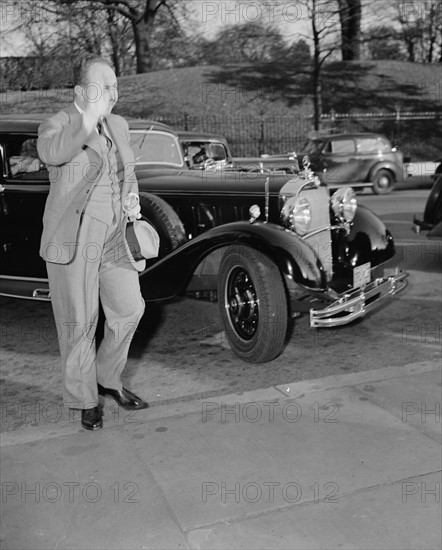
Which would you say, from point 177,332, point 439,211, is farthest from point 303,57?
point 177,332

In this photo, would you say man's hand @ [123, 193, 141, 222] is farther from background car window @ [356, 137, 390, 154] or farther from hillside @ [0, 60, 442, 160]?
hillside @ [0, 60, 442, 160]

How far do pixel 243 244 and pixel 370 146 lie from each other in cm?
1317

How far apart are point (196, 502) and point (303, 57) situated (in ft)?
98.5

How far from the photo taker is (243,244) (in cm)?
476

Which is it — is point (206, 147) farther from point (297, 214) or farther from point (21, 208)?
point (297, 214)

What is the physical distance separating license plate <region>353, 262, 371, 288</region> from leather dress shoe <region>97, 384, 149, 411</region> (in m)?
1.87

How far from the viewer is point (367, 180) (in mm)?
17031

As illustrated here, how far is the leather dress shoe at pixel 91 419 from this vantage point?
3725 millimetres

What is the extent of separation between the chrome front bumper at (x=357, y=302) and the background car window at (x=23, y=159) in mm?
2653

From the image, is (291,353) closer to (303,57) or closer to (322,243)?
(322,243)

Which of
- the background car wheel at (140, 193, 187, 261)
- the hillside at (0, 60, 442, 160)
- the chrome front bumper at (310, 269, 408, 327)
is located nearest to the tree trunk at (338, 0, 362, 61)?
the hillside at (0, 60, 442, 160)

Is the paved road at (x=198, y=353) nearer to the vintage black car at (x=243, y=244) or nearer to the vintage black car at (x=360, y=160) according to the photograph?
the vintage black car at (x=243, y=244)

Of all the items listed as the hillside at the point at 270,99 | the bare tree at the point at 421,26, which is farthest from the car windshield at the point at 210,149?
the bare tree at the point at 421,26

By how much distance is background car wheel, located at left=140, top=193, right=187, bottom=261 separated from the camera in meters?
5.41
